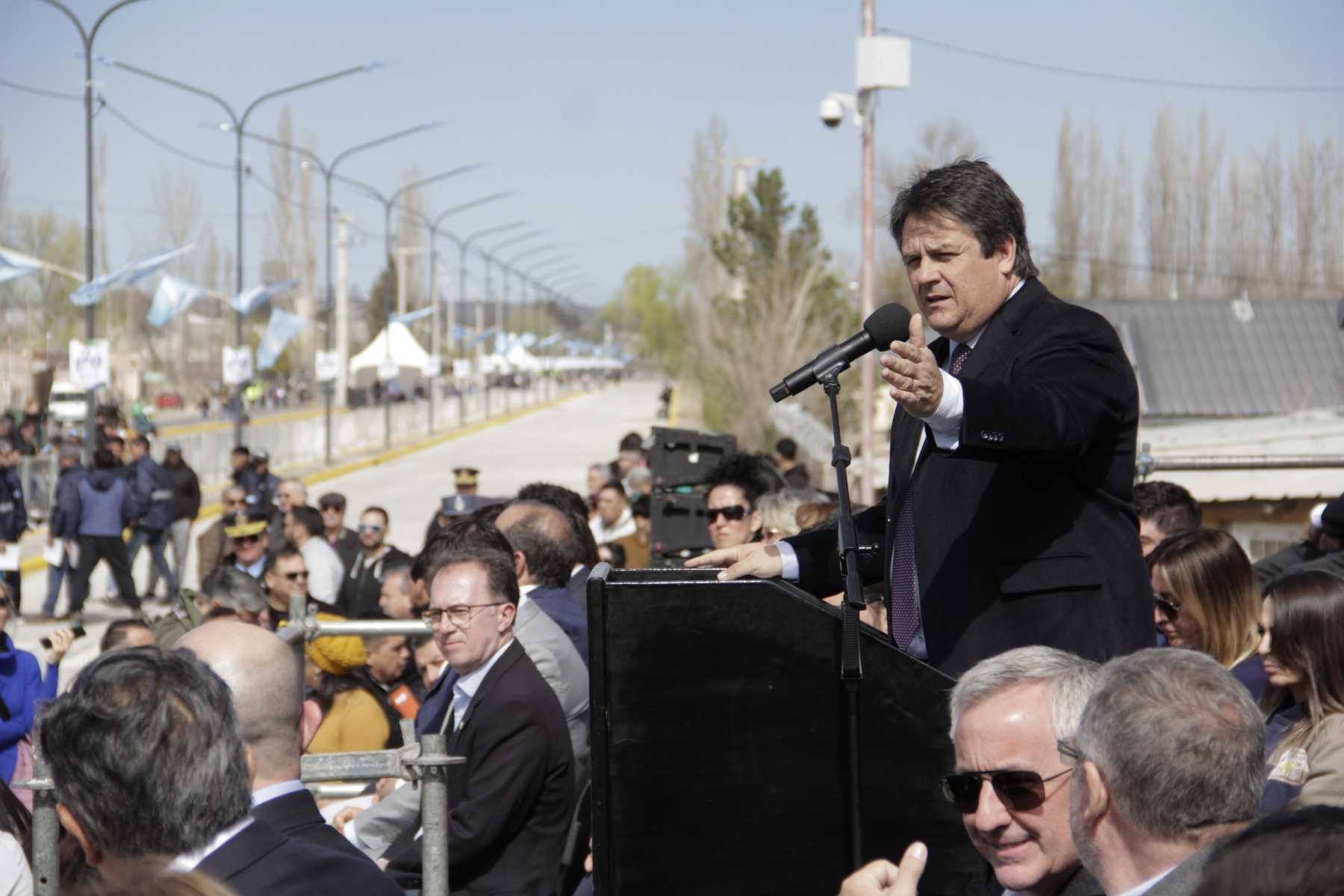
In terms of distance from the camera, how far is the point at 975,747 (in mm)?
2895

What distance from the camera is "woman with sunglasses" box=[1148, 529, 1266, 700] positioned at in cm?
501

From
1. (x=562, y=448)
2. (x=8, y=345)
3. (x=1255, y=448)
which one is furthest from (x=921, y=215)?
(x=8, y=345)

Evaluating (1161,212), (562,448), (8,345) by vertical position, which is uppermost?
(1161,212)

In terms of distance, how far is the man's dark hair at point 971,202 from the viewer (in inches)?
134

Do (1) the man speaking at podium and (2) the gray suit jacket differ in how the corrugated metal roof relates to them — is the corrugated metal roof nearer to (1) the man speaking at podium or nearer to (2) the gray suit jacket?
(2) the gray suit jacket

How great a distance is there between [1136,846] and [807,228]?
1181 inches

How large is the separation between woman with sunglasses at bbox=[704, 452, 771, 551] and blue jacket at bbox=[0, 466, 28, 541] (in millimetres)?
12720

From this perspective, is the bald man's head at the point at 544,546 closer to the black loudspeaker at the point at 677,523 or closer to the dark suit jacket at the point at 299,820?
the dark suit jacket at the point at 299,820

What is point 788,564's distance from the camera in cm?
371

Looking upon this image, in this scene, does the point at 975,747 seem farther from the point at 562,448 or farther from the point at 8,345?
the point at 8,345

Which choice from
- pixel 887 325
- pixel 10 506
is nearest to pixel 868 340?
pixel 887 325

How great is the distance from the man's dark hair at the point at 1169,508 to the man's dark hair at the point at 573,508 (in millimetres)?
2491

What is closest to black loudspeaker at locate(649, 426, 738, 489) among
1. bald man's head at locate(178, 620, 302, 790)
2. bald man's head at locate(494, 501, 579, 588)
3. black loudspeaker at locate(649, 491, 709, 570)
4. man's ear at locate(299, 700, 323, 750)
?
black loudspeaker at locate(649, 491, 709, 570)

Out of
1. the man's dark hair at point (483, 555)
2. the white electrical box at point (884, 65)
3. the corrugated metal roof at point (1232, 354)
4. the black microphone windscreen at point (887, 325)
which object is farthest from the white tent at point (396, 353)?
the black microphone windscreen at point (887, 325)
